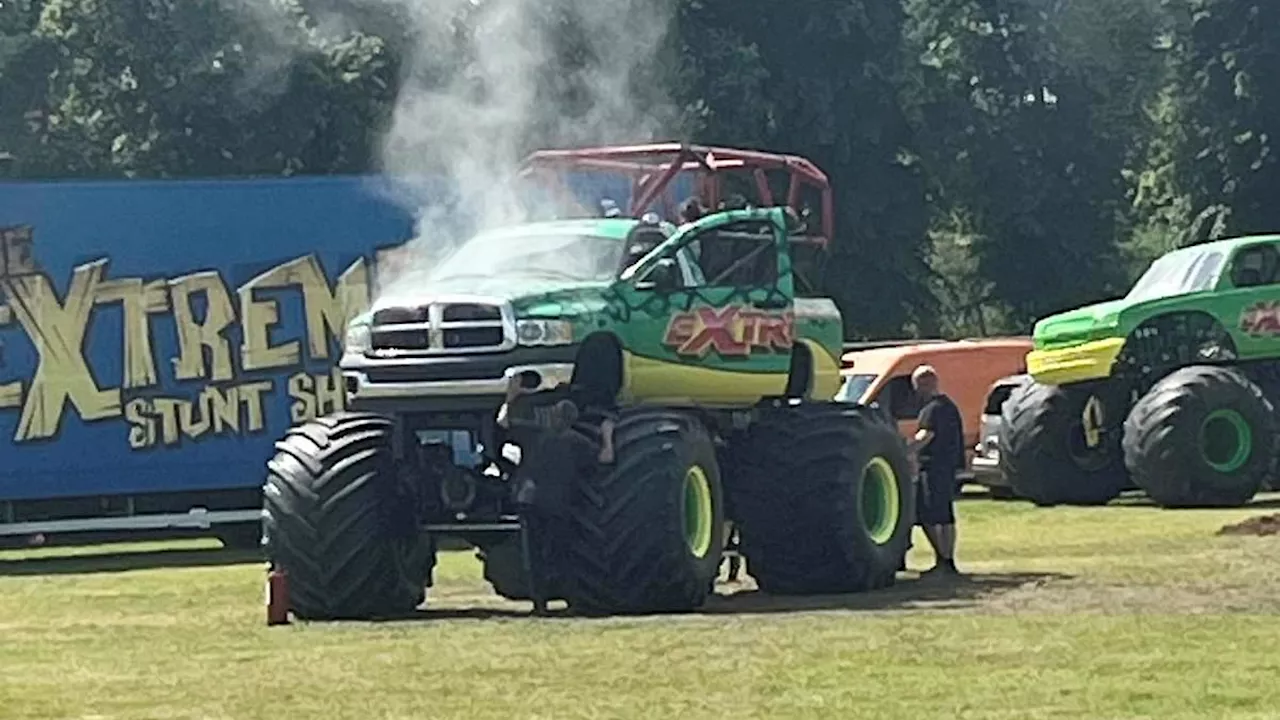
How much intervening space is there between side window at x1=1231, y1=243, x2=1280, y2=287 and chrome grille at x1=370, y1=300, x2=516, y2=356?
13.9m

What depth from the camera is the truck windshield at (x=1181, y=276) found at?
30.0m

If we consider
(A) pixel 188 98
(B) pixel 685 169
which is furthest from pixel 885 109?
(B) pixel 685 169

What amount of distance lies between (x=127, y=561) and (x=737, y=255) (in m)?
10.3

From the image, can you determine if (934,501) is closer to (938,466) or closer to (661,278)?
(938,466)

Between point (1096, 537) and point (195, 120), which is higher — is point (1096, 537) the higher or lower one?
the lower one

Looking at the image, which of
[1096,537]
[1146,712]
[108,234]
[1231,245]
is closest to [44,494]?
[108,234]

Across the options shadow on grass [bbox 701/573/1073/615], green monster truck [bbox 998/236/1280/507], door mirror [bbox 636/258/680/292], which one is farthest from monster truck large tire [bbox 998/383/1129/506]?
door mirror [bbox 636/258/680/292]

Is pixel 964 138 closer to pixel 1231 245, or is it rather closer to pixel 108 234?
pixel 1231 245

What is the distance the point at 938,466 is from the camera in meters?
21.7

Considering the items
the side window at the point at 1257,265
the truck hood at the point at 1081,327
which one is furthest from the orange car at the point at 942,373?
the side window at the point at 1257,265

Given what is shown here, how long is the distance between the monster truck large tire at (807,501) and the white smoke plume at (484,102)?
10.2 feet

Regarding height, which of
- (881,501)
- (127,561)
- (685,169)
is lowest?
(127,561)

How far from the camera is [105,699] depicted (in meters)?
14.0

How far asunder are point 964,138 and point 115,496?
2820cm
